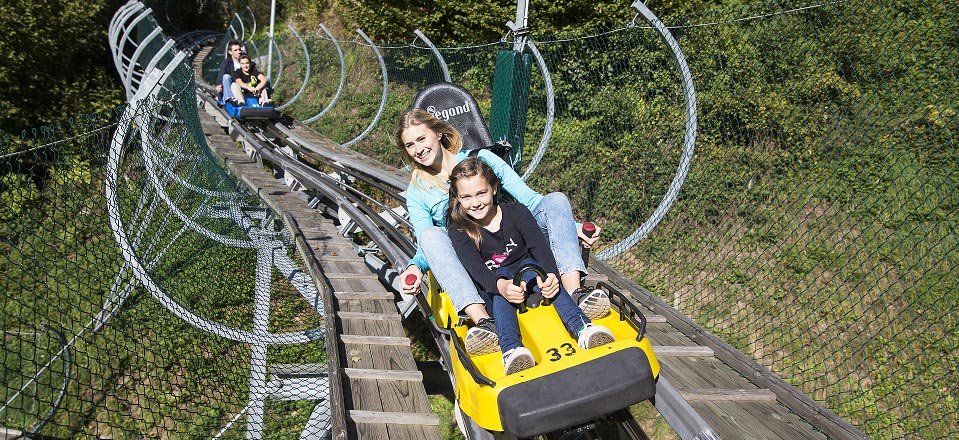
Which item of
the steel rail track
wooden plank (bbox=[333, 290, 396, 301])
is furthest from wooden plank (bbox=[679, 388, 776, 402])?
Answer: wooden plank (bbox=[333, 290, 396, 301])

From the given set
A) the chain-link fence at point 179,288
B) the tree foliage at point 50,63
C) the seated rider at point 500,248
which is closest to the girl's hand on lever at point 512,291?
the seated rider at point 500,248

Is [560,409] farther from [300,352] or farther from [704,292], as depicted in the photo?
[300,352]

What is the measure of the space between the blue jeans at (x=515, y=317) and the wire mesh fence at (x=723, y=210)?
2.09 metres

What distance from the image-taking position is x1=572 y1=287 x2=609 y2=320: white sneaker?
2443 mm

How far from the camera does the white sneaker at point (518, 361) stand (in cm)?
224

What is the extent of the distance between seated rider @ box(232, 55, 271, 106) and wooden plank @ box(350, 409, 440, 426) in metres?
7.74

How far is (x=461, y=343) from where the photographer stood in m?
2.47

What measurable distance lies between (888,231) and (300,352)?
4603 mm

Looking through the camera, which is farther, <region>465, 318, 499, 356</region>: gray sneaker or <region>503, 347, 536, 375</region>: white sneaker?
<region>465, 318, 499, 356</region>: gray sneaker

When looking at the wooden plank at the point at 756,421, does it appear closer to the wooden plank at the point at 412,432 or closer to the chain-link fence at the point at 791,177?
the wooden plank at the point at 412,432

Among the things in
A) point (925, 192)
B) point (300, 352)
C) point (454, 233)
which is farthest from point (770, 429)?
point (300, 352)

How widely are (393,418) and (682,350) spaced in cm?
142

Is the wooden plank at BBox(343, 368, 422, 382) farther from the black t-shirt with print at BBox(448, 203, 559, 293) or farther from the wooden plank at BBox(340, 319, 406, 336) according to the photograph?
the black t-shirt with print at BBox(448, 203, 559, 293)

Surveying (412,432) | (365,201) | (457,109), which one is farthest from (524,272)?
(365,201)
